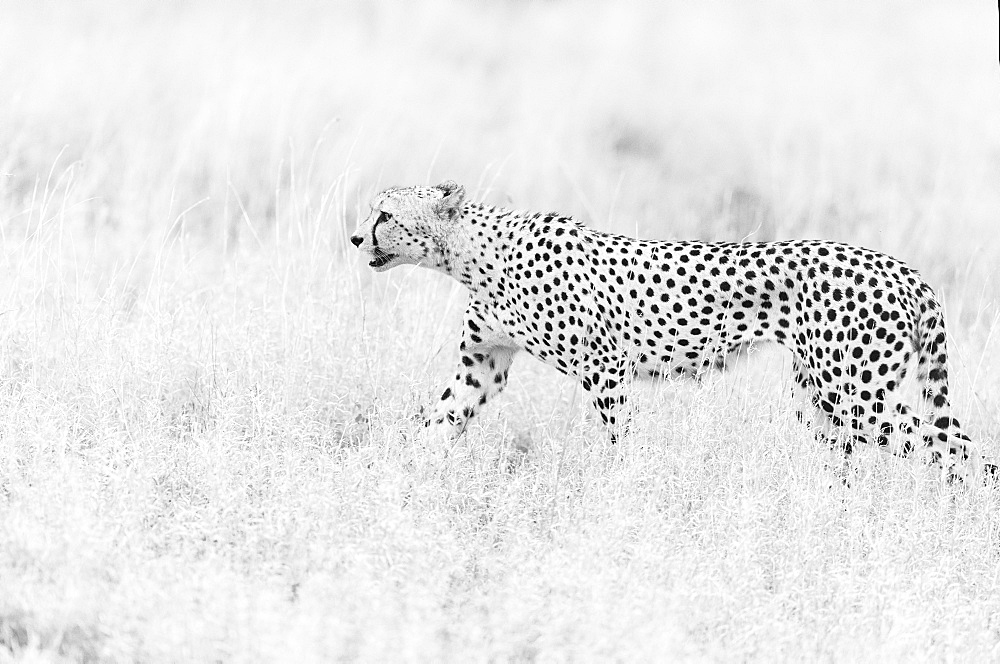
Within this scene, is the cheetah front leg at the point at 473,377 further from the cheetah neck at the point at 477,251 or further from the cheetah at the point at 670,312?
the cheetah neck at the point at 477,251

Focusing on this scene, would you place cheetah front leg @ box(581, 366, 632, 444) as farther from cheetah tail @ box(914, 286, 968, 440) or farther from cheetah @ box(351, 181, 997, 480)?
cheetah tail @ box(914, 286, 968, 440)

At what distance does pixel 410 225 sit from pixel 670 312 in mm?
1069

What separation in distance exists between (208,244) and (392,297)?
2028 millimetres

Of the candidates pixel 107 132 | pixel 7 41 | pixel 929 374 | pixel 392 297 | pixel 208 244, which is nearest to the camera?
pixel 929 374

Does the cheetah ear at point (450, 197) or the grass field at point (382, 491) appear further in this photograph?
the cheetah ear at point (450, 197)

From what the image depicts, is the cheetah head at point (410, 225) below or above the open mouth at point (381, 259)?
above

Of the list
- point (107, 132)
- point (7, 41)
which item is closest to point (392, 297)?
point (107, 132)

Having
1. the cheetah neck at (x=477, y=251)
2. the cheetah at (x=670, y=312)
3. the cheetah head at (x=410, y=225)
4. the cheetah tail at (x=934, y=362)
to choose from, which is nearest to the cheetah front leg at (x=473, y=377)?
the cheetah at (x=670, y=312)

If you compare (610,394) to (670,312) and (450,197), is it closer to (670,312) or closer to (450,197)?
(670,312)

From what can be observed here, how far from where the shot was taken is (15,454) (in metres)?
4.36

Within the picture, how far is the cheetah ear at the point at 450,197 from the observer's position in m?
5.09

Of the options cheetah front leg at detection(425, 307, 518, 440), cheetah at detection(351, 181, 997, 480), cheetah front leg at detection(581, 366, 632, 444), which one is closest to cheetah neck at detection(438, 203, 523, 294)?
cheetah at detection(351, 181, 997, 480)

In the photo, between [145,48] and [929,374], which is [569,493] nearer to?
[929,374]

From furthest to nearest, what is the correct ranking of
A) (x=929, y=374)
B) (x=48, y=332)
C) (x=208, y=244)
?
(x=208, y=244) → (x=48, y=332) → (x=929, y=374)
